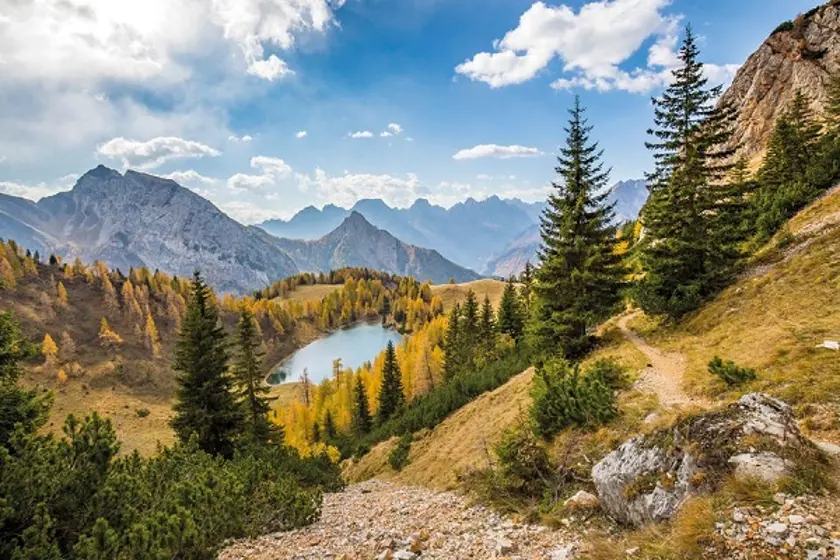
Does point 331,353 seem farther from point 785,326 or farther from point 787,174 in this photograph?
point 785,326

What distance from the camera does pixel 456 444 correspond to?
26.5 m

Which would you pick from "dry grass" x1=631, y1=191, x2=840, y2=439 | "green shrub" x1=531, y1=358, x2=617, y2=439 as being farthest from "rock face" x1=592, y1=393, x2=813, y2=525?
"green shrub" x1=531, y1=358, x2=617, y2=439

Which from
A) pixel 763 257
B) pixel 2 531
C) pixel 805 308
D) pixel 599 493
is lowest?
pixel 599 493

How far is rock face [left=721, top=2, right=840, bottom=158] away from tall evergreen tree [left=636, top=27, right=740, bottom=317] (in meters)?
55.7

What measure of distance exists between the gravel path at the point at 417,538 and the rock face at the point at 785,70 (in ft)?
264

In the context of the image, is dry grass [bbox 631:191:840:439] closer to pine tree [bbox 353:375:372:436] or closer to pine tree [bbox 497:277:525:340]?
pine tree [bbox 497:277:525:340]

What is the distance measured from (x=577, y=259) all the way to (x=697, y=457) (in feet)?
65.2

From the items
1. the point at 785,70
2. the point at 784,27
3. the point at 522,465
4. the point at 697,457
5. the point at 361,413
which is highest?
the point at 784,27

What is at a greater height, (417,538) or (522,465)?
(522,465)

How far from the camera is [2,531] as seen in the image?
632 centimetres

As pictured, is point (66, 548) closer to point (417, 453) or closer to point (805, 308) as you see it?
point (805, 308)

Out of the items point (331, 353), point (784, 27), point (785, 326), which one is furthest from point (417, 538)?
point (331, 353)

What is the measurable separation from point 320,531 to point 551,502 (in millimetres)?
7041

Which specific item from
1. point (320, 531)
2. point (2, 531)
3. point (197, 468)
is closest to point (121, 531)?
point (2, 531)
